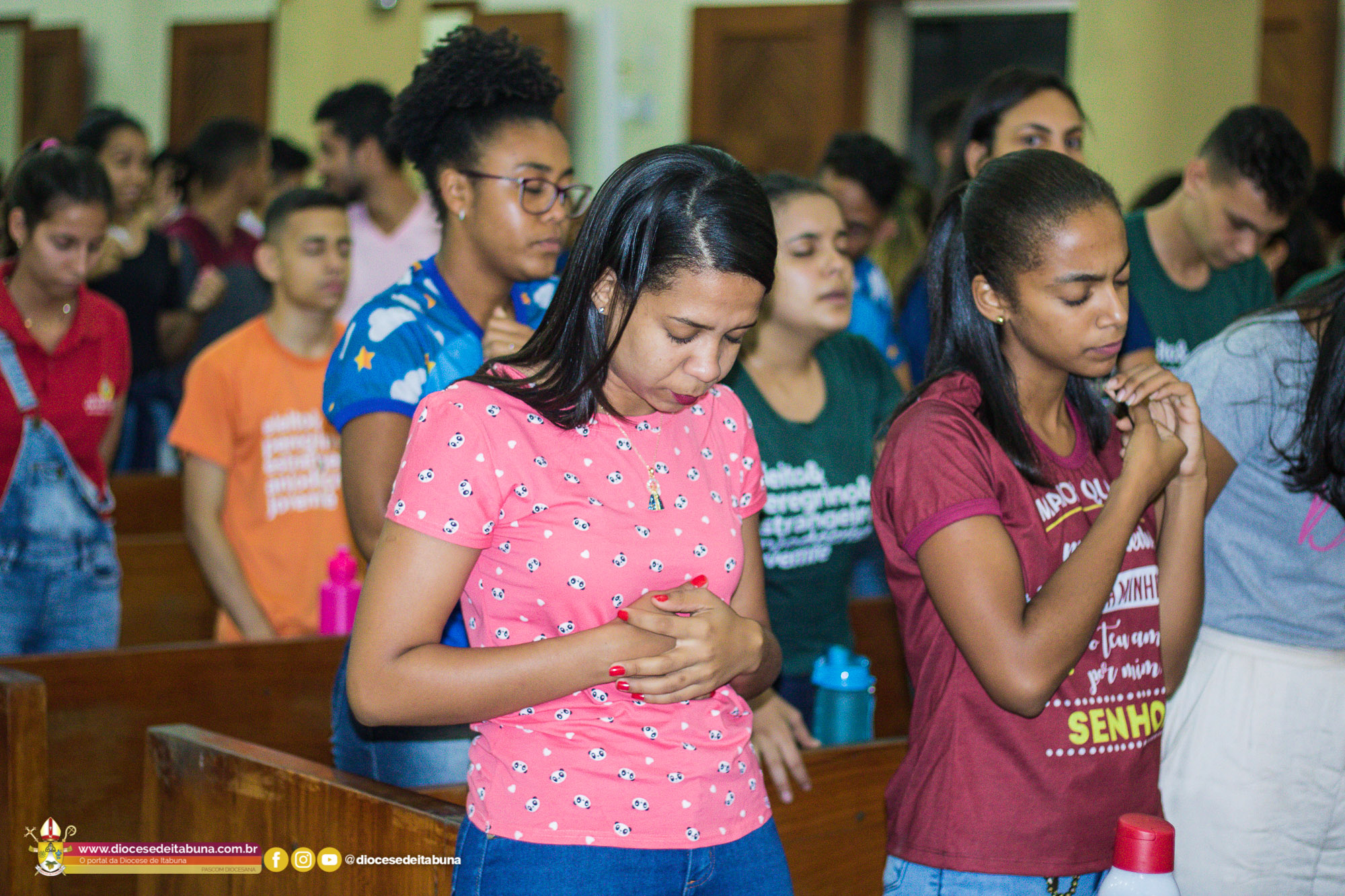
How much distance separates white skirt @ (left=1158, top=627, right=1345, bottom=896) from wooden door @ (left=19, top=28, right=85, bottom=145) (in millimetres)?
9169

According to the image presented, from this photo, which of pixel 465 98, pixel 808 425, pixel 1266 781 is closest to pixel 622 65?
pixel 808 425

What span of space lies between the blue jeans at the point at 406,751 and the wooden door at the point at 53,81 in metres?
8.49

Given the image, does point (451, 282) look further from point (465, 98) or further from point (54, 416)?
point (54, 416)

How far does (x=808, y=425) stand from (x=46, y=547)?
1697 mm

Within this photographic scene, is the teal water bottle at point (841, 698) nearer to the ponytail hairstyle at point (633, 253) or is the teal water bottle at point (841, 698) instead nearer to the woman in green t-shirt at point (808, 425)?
the woman in green t-shirt at point (808, 425)

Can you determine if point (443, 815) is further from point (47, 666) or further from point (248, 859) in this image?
point (47, 666)

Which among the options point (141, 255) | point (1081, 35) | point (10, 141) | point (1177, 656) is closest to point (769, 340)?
point (1177, 656)

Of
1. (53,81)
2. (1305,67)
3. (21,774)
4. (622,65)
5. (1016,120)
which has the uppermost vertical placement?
(53,81)

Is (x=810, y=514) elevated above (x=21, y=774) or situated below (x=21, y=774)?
above

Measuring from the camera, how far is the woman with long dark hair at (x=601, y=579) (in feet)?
4.22

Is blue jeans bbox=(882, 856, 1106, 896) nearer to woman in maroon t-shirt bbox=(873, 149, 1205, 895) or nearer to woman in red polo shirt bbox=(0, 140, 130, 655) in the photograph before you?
woman in maroon t-shirt bbox=(873, 149, 1205, 895)

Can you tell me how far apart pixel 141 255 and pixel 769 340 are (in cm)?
338

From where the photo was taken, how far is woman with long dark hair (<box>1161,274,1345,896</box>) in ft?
5.62

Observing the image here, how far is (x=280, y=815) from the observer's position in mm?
1674
